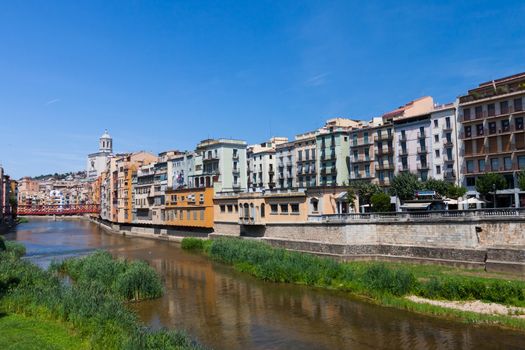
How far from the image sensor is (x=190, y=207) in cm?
7400

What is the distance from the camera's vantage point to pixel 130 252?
2532 inches

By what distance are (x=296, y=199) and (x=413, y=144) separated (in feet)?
78.4

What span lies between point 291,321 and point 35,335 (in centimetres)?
1380

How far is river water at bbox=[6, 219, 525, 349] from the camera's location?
74.2 ft

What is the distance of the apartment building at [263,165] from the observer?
9431cm

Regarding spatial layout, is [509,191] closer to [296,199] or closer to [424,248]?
[424,248]

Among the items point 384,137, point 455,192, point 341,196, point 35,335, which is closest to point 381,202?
point 341,196

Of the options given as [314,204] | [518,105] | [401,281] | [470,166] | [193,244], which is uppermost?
[518,105]

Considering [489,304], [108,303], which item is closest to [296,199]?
[489,304]

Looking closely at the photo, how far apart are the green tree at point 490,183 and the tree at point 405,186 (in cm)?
696

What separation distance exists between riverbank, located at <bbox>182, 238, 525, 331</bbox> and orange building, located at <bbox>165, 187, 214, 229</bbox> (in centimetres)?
2544

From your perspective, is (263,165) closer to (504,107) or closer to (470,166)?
(470,166)

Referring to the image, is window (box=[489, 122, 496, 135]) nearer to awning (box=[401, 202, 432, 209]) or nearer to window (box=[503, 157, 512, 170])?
window (box=[503, 157, 512, 170])

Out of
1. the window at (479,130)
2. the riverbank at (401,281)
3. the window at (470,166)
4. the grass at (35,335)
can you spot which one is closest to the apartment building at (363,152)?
the window at (470,166)
